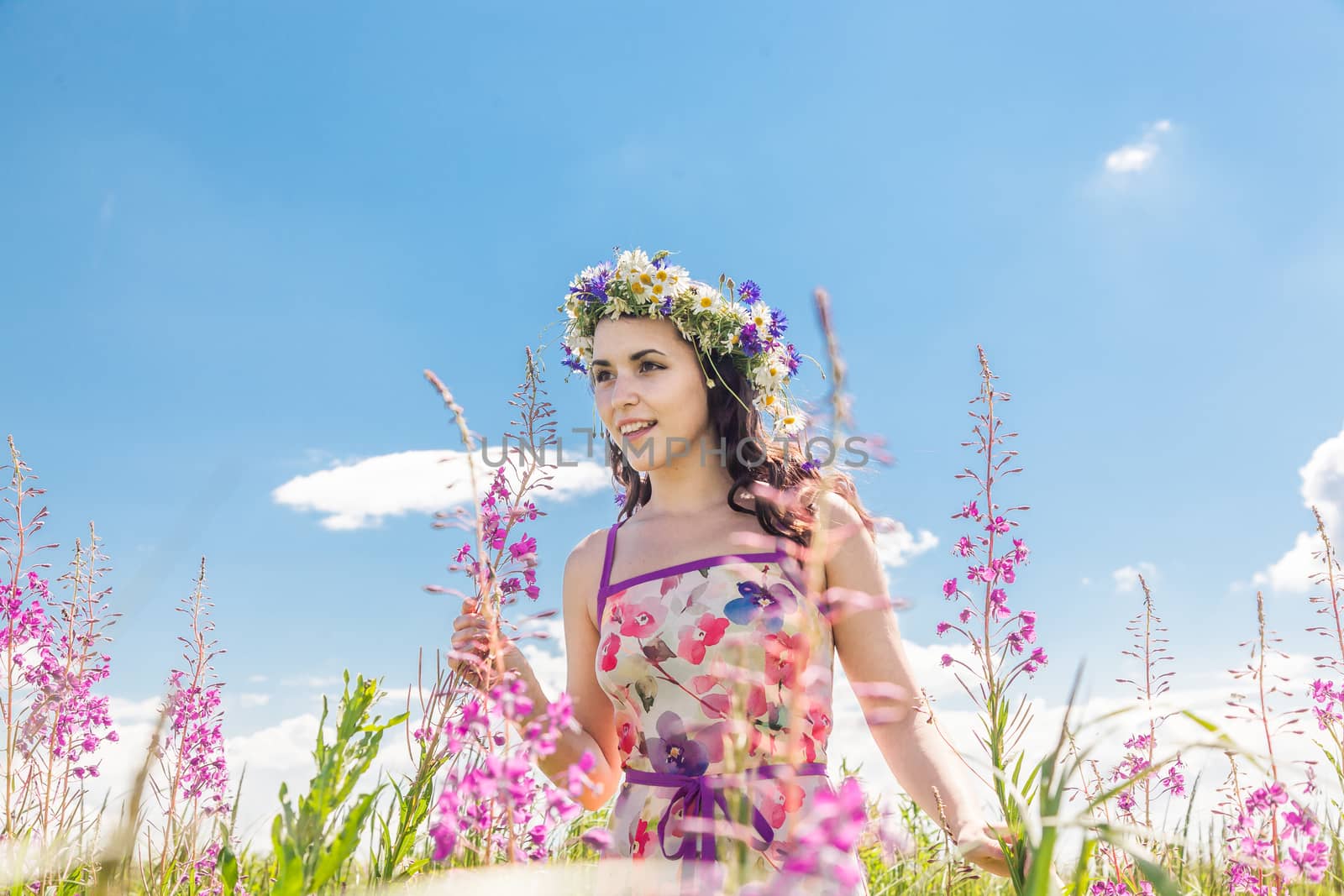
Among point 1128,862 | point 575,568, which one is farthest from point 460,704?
point 1128,862

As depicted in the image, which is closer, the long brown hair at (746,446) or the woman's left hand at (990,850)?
the woman's left hand at (990,850)

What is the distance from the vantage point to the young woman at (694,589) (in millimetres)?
3039

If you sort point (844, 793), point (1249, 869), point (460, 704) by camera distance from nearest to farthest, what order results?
point (844, 793) → point (460, 704) → point (1249, 869)

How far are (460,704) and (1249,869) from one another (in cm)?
319

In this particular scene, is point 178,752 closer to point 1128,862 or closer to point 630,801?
point 630,801

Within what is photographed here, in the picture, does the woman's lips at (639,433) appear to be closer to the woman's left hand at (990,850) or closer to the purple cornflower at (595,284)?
the purple cornflower at (595,284)

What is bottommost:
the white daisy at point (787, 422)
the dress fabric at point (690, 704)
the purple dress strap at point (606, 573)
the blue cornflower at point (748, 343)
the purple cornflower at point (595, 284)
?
the dress fabric at point (690, 704)

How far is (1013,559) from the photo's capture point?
3244mm

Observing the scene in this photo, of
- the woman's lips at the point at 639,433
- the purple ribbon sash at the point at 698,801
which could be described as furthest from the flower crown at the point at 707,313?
the purple ribbon sash at the point at 698,801

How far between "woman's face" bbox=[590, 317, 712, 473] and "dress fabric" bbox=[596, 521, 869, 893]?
0.55 m

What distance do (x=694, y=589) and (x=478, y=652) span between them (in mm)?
1497

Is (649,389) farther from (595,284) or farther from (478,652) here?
(478,652)

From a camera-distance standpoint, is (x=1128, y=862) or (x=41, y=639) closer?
(x=1128, y=862)

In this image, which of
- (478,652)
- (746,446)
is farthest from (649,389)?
(478,652)
